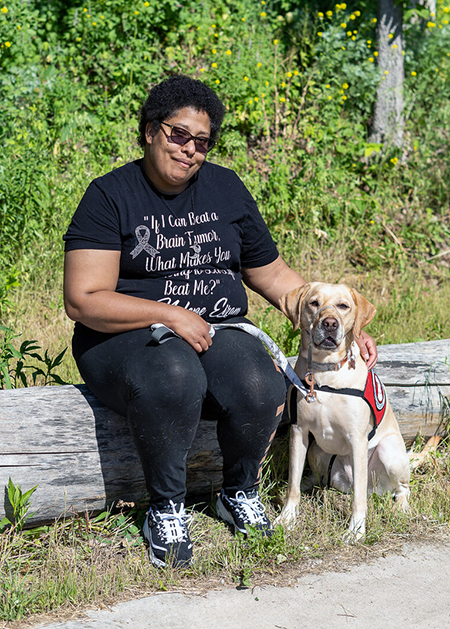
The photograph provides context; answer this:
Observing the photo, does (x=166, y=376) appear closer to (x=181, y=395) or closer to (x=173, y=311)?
(x=181, y=395)

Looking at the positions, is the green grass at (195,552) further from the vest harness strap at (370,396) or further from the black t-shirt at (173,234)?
the black t-shirt at (173,234)

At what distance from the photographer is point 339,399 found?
286 centimetres

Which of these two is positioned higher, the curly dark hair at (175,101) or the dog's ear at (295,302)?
the curly dark hair at (175,101)

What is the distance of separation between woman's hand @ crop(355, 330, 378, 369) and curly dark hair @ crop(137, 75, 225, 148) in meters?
1.20

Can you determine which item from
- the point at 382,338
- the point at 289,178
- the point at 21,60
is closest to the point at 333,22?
the point at 289,178

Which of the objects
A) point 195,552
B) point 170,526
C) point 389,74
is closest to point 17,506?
point 170,526

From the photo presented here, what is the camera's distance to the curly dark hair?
2883 mm

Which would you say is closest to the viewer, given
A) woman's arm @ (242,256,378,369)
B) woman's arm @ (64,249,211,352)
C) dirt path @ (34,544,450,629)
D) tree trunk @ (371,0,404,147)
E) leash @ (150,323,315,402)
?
dirt path @ (34,544,450,629)

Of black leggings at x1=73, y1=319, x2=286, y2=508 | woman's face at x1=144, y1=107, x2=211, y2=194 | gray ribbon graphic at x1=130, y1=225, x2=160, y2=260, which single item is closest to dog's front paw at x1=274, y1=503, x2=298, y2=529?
black leggings at x1=73, y1=319, x2=286, y2=508

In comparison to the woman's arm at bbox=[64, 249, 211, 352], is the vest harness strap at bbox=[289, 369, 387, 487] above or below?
below

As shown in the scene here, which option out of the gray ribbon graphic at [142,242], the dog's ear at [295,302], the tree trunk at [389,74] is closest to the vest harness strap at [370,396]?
the dog's ear at [295,302]

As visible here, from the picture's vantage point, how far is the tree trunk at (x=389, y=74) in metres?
6.96

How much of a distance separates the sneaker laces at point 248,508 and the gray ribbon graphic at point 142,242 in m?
1.08

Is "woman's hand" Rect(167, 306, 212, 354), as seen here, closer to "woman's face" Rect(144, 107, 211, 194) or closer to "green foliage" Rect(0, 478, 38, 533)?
"woman's face" Rect(144, 107, 211, 194)
